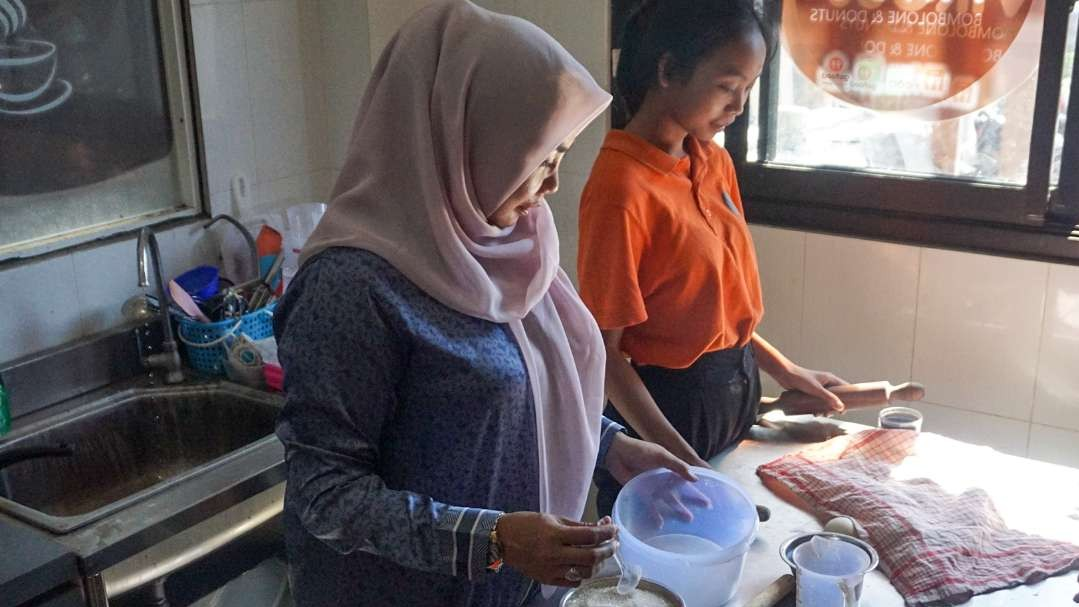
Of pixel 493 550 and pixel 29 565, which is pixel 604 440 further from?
pixel 29 565

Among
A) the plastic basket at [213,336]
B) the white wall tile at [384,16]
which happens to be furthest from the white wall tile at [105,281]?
the white wall tile at [384,16]

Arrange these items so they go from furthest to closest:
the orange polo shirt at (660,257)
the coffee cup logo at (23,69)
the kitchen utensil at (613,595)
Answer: the coffee cup logo at (23,69) < the orange polo shirt at (660,257) < the kitchen utensil at (613,595)

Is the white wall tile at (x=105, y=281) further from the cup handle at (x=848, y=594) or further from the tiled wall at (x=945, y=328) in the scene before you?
the cup handle at (x=848, y=594)

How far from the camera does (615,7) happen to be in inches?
86.0

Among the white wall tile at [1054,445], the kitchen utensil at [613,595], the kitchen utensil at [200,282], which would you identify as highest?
the kitchen utensil at [200,282]

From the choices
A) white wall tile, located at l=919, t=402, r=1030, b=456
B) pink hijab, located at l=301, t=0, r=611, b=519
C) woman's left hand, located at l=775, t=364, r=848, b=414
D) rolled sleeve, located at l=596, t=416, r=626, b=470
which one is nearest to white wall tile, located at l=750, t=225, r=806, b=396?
white wall tile, located at l=919, t=402, r=1030, b=456

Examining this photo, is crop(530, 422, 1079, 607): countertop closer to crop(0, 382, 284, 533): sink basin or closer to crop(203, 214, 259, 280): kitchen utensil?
crop(0, 382, 284, 533): sink basin

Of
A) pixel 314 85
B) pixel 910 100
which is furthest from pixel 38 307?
pixel 910 100

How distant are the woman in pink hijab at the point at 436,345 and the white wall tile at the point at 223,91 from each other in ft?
3.84

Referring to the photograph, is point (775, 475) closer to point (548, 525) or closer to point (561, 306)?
point (561, 306)

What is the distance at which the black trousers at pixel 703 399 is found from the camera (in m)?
1.55

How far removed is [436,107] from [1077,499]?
1.07 m

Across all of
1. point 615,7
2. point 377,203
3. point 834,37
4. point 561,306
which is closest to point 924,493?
point 561,306

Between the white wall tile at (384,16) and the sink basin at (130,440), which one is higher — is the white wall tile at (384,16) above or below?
above
